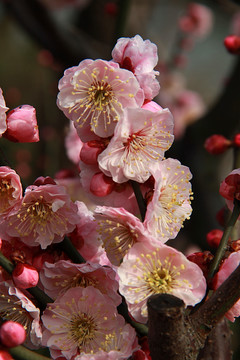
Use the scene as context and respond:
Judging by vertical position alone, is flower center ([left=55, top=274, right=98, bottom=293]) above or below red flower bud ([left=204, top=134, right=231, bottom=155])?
below

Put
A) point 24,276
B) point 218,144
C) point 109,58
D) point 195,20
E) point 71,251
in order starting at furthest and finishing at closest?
1. point 195,20
2. point 109,58
3. point 218,144
4. point 71,251
5. point 24,276

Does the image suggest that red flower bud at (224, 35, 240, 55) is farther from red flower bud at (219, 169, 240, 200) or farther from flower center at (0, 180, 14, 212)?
flower center at (0, 180, 14, 212)

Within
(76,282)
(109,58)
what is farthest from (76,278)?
(109,58)

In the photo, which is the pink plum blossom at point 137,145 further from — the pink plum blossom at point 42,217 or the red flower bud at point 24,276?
the red flower bud at point 24,276

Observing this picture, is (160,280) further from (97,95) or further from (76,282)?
(97,95)

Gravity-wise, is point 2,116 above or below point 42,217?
above

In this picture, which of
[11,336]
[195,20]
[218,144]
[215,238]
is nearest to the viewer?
[11,336]

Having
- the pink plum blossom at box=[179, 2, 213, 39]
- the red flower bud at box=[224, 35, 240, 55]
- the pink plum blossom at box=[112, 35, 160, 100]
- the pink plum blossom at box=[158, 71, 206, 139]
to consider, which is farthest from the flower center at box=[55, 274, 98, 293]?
the pink plum blossom at box=[179, 2, 213, 39]
